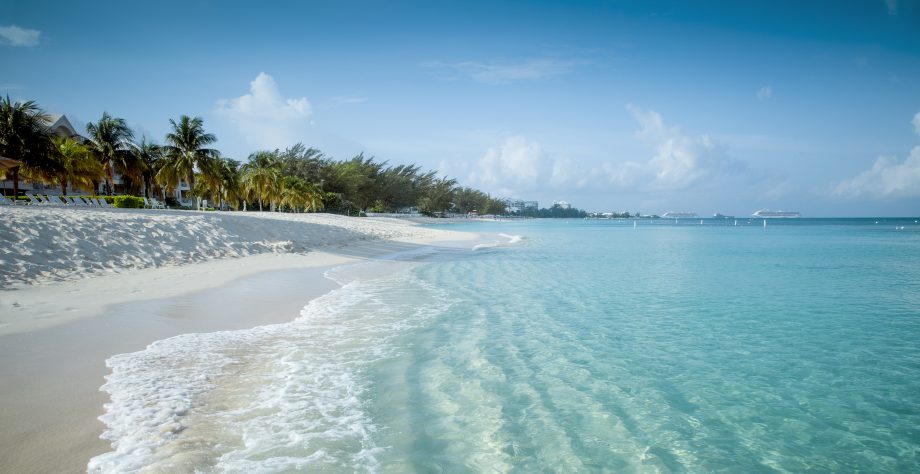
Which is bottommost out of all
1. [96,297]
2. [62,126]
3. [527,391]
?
[527,391]

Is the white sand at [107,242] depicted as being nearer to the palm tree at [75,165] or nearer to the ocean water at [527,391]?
the ocean water at [527,391]

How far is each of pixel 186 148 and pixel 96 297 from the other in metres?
40.4

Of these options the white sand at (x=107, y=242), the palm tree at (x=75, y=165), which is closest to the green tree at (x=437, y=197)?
the palm tree at (x=75, y=165)

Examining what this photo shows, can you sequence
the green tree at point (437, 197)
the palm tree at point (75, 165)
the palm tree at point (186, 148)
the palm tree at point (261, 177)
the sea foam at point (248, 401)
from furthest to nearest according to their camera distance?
the green tree at point (437, 197) < the palm tree at point (261, 177) < the palm tree at point (186, 148) < the palm tree at point (75, 165) < the sea foam at point (248, 401)

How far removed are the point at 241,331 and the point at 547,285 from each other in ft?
28.2

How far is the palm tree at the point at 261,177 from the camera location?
166 ft

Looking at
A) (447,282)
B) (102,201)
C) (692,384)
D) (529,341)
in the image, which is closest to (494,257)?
(447,282)

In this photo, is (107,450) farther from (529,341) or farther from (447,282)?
(447,282)

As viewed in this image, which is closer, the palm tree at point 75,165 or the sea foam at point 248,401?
the sea foam at point 248,401

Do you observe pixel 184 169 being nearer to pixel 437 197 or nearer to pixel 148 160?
pixel 148 160

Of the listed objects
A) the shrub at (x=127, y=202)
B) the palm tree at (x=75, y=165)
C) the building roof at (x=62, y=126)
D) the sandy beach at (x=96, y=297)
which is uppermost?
the building roof at (x=62, y=126)

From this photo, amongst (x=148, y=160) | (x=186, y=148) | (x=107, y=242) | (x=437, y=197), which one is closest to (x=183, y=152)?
(x=186, y=148)

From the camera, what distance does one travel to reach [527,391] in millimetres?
5215

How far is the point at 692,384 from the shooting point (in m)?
5.55
